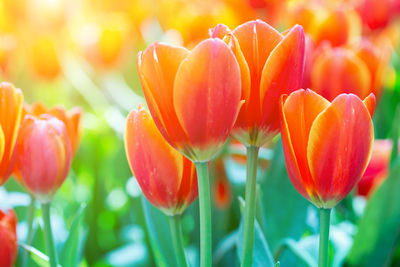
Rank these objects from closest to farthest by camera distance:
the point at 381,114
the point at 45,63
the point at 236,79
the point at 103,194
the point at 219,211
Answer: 1. the point at 236,79
2. the point at 219,211
3. the point at 103,194
4. the point at 381,114
5. the point at 45,63

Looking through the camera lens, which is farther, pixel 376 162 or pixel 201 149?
pixel 376 162

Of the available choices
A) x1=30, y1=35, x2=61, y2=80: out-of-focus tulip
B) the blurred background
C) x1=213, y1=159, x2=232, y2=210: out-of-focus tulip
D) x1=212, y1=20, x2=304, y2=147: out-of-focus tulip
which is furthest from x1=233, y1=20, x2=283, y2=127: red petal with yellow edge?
x1=30, y1=35, x2=61, y2=80: out-of-focus tulip

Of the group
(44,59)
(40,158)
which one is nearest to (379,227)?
(40,158)

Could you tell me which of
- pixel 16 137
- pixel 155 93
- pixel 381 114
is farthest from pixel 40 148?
pixel 381 114

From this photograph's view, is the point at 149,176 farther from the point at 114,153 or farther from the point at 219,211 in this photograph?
the point at 114,153

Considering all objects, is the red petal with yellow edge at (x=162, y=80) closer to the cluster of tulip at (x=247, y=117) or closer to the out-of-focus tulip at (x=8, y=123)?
the cluster of tulip at (x=247, y=117)

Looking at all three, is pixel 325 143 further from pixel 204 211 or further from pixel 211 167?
pixel 211 167

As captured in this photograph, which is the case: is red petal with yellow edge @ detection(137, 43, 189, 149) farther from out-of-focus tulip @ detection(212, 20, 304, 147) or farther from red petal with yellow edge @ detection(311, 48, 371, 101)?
red petal with yellow edge @ detection(311, 48, 371, 101)
